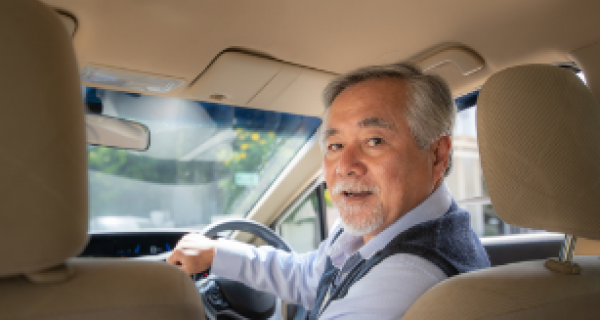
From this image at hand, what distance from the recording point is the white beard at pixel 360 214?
161 cm

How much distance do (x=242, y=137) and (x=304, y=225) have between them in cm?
86

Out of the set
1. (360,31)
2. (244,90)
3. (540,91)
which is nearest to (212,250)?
(244,90)

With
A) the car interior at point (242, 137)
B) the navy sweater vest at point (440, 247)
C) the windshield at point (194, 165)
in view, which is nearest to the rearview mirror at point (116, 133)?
the car interior at point (242, 137)


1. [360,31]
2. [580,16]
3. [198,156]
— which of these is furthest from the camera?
[198,156]

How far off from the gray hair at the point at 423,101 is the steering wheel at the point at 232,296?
1.04m

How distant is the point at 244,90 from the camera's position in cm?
227

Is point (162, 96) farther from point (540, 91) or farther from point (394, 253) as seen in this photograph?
point (540, 91)

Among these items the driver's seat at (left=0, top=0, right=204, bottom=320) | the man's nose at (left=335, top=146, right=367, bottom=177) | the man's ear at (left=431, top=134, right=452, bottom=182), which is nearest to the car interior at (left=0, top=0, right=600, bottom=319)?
the driver's seat at (left=0, top=0, right=204, bottom=320)

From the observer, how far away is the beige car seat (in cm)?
96

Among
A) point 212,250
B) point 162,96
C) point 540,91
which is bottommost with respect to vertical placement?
point 212,250

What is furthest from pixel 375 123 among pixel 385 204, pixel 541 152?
pixel 541 152

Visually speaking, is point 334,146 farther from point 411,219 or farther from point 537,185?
point 537,185

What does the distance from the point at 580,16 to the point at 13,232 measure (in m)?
1.82

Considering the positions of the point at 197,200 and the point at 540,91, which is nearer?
the point at 540,91
